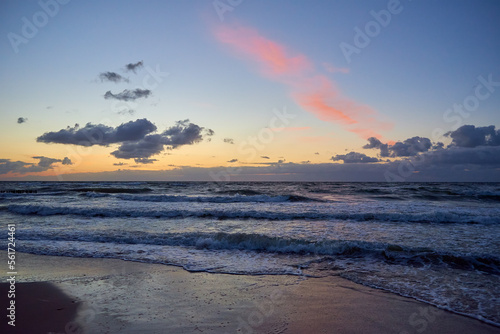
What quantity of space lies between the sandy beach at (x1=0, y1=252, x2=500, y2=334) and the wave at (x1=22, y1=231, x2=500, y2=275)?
311 centimetres

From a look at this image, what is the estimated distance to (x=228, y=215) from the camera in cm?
1959

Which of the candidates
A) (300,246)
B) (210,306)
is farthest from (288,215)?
(210,306)

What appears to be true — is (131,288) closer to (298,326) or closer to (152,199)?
(298,326)

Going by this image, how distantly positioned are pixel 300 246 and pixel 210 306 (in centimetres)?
599

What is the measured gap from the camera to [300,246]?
11.0 metres

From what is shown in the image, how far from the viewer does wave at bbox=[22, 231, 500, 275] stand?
29.8 feet

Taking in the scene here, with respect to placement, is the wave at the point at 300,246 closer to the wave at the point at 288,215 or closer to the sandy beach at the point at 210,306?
the sandy beach at the point at 210,306

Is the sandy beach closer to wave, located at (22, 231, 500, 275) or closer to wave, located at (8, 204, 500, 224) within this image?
wave, located at (22, 231, 500, 275)

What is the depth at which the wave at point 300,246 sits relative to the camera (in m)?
9.09

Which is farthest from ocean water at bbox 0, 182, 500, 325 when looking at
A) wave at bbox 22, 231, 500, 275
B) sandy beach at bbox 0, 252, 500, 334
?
sandy beach at bbox 0, 252, 500, 334

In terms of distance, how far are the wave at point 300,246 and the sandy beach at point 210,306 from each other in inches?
122

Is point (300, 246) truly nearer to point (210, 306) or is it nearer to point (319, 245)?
point (319, 245)

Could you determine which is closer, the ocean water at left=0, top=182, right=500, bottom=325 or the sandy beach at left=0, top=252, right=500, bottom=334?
the sandy beach at left=0, top=252, right=500, bottom=334

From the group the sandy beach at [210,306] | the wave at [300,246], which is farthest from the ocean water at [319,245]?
the sandy beach at [210,306]
